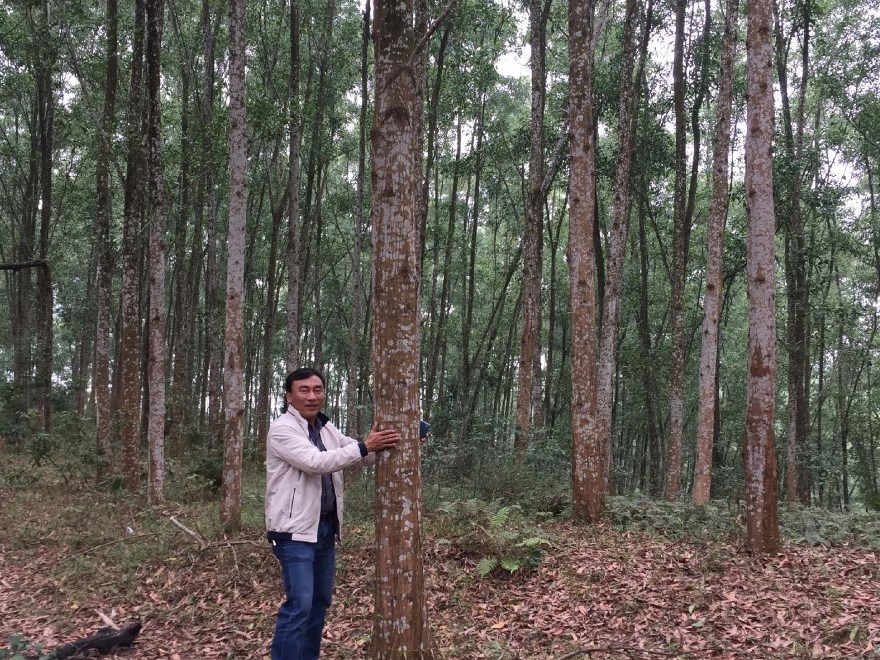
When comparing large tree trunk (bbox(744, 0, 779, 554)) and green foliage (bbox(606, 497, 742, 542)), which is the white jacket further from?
green foliage (bbox(606, 497, 742, 542))

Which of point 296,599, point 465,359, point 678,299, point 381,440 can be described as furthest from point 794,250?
point 296,599

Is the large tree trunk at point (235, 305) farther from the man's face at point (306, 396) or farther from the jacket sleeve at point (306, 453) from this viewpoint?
the jacket sleeve at point (306, 453)

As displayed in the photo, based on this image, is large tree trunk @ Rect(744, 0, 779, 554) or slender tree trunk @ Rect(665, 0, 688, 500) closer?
large tree trunk @ Rect(744, 0, 779, 554)

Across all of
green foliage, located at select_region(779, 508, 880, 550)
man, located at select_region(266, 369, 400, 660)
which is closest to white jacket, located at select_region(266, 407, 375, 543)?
man, located at select_region(266, 369, 400, 660)

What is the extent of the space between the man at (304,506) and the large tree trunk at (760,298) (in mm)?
4180

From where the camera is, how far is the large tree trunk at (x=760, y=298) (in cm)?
599

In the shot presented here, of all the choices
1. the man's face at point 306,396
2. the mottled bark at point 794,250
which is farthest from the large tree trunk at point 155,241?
the mottled bark at point 794,250

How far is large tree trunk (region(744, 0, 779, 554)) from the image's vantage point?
5.99 metres

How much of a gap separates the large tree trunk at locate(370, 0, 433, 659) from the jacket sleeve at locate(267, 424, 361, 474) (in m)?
0.22

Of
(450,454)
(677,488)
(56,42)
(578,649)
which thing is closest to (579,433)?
(578,649)

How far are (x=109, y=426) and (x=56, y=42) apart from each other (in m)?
8.42

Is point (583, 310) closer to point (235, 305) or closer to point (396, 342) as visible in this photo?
point (396, 342)

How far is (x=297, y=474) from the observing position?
3.91 m

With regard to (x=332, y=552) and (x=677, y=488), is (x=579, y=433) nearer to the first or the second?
(x=332, y=552)
